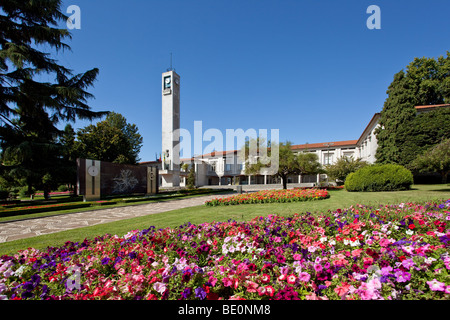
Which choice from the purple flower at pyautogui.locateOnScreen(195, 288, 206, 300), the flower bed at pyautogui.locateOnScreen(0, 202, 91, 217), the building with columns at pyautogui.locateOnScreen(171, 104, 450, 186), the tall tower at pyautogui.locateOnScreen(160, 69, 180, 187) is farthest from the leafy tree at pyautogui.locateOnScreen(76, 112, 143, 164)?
the purple flower at pyautogui.locateOnScreen(195, 288, 206, 300)

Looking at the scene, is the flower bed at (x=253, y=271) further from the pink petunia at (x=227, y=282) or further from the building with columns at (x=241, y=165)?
the building with columns at (x=241, y=165)

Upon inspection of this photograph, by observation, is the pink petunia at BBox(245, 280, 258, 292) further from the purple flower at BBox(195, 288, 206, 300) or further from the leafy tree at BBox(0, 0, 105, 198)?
the leafy tree at BBox(0, 0, 105, 198)

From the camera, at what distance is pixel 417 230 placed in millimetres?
3357

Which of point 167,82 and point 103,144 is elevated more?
point 167,82

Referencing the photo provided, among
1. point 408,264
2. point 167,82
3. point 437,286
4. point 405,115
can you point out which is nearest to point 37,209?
point 408,264

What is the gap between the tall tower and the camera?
105 feet

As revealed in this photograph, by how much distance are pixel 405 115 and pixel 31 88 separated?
117 ft

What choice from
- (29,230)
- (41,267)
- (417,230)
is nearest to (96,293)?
(41,267)

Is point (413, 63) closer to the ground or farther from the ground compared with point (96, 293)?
farther from the ground

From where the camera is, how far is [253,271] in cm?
224

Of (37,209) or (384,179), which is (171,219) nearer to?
(37,209)

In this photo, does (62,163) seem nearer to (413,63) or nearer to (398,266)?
(398,266)

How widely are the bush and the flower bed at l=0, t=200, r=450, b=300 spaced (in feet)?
45.6
